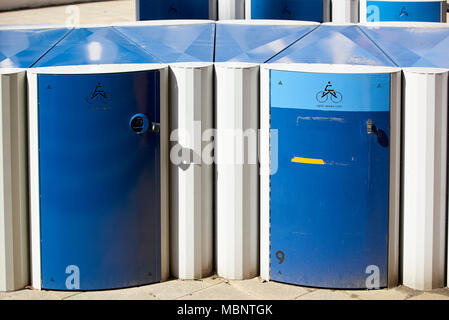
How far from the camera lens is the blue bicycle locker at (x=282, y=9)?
335 inches

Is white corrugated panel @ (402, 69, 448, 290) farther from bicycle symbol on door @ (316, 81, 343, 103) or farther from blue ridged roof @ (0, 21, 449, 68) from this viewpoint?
bicycle symbol on door @ (316, 81, 343, 103)

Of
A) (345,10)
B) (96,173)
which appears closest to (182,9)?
(345,10)

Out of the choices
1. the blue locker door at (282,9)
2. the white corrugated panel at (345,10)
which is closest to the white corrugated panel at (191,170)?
the blue locker door at (282,9)

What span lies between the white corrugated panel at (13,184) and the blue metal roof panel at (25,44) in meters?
0.26

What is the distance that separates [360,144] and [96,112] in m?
1.72

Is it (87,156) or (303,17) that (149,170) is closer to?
(87,156)

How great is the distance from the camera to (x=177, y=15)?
8766mm

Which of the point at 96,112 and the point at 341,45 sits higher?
the point at 341,45

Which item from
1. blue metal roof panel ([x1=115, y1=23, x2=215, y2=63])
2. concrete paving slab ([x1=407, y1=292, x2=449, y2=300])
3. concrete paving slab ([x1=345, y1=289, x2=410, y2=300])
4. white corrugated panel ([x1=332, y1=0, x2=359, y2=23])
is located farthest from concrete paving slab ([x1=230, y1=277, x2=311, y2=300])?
white corrugated panel ([x1=332, y1=0, x2=359, y2=23])

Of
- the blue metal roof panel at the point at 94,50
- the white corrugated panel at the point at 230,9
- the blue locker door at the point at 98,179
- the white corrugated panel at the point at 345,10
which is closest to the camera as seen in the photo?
the blue locker door at the point at 98,179

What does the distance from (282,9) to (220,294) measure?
3.98 m

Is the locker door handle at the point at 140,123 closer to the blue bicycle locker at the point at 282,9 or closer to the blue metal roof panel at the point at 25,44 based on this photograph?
the blue metal roof panel at the point at 25,44

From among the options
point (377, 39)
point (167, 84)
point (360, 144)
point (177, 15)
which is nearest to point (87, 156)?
point (167, 84)

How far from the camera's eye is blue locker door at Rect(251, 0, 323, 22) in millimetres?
8500
